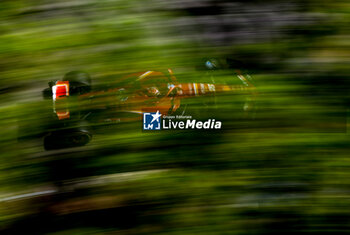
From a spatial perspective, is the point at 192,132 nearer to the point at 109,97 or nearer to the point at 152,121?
the point at 152,121

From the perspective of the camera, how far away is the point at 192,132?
1566mm

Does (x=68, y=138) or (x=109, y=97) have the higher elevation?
(x=109, y=97)

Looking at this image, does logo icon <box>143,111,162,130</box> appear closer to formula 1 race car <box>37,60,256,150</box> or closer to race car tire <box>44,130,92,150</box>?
formula 1 race car <box>37,60,256,150</box>

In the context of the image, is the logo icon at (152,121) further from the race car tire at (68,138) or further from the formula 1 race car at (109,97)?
the race car tire at (68,138)

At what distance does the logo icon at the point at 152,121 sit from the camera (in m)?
1.51

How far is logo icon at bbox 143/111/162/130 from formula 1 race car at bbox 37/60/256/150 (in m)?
0.03

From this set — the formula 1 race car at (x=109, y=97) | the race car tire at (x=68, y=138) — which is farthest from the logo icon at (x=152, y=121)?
the race car tire at (x=68, y=138)

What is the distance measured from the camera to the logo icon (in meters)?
1.51

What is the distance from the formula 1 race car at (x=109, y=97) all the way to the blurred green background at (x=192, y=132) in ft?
0.13

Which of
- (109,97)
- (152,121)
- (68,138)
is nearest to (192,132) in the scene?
(152,121)

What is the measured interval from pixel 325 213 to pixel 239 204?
37 centimetres

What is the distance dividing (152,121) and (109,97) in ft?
0.78

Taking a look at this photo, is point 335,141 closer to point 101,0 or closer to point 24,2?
point 101,0

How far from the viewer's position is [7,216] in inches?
68.5
